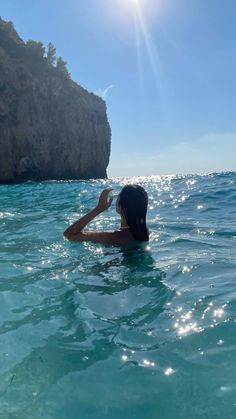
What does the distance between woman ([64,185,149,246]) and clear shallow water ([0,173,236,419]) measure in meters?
0.22

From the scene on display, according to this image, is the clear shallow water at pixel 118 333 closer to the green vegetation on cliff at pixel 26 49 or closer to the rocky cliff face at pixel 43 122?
the rocky cliff face at pixel 43 122

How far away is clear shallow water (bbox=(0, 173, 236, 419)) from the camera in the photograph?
83.4 inches

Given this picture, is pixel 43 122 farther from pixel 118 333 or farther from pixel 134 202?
pixel 118 333

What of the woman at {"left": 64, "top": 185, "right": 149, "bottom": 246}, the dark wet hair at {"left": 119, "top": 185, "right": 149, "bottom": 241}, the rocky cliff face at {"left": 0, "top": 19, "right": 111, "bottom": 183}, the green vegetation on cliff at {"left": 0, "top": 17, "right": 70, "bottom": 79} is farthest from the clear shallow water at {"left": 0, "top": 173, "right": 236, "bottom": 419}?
the green vegetation on cliff at {"left": 0, "top": 17, "right": 70, "bottom": 79}

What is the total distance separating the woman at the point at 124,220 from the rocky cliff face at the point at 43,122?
42.9 metres

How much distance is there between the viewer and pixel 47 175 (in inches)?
2095

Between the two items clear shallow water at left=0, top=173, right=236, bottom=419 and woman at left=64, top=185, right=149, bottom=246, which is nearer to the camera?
clear shallow water at left=0, top=173, right=236, bottom=419

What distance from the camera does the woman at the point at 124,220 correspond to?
14.9 feet

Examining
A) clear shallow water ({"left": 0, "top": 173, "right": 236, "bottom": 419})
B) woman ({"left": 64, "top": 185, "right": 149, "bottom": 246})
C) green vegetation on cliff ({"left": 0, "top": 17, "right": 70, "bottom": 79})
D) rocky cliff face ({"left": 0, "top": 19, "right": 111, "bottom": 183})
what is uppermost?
green vegetation on cliff ({"left": 0, "top": 17, "right": 70, "bottom": 79})

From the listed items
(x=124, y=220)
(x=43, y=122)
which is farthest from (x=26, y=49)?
(x=124, y=220)

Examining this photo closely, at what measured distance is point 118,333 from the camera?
286 centimetres

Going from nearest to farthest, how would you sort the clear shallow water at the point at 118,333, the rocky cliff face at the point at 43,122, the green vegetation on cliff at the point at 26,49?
the clear shallow water at the point at 118,333 → the rocky cliff face at the point at 43,122 → the green vegetation on cliff at the point at 26,49

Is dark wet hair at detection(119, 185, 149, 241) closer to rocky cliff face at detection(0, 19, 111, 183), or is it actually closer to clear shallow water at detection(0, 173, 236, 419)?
clear shallow water at detection(0, 173, 236, 419)

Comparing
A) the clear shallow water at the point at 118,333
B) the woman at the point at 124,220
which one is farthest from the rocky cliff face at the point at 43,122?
the clear shallow water at the point at 118,333
